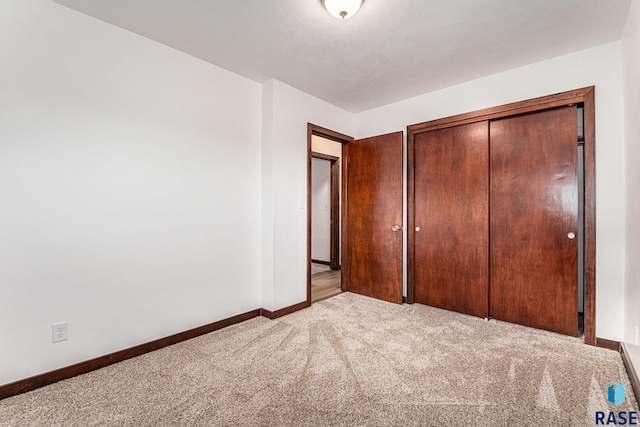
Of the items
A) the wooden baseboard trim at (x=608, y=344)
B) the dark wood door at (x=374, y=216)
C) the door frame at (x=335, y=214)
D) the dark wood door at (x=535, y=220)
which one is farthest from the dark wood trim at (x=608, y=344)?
the door frame at (x=335, y=214)

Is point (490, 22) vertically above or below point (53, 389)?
above

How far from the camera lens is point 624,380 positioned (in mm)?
1912

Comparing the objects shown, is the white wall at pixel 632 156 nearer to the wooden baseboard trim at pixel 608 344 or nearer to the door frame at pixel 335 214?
the wooden baseboard trim at pixel 608 344

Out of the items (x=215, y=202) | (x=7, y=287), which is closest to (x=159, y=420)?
(x=7, y=287)

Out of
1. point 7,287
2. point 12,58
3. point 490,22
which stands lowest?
point 7,287

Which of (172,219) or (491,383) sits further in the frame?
(172,219)

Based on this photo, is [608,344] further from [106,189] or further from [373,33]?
[106,189]

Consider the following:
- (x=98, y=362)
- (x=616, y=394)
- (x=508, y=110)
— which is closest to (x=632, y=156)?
(x=508, y=110)

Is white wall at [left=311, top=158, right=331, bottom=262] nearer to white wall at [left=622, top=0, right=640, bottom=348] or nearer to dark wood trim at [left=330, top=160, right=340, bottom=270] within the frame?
dark wood trim at [left=330, top=160, right=340, bottom=270]

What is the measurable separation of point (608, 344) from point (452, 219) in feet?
5.08

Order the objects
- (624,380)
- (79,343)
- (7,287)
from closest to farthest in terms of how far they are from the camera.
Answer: (7,287)
(624,380)
(79,343)

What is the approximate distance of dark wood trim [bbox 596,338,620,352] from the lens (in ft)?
7.63

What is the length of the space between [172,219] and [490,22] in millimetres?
2838

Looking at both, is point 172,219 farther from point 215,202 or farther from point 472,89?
point 472,89
